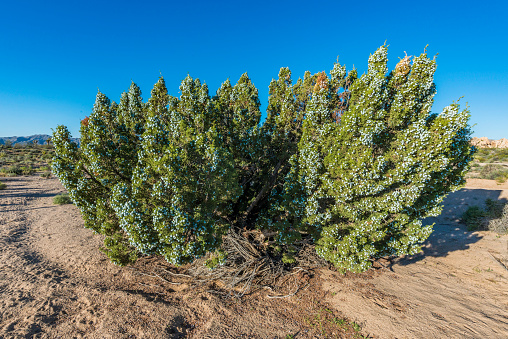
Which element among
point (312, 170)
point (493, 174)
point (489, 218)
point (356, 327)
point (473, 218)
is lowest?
point (356, 327)

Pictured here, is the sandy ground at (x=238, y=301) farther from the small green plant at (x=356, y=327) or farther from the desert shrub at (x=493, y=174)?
the desert shrub at (x=493, y=174)

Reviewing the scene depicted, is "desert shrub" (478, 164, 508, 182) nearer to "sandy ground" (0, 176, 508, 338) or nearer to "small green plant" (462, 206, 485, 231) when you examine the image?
"small green plant" (462, 206, 485, 231)

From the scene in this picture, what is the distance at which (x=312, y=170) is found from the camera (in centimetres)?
692

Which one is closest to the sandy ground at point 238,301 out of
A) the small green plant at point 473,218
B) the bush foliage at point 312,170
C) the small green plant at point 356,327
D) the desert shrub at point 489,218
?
the small green plant at point 356,327

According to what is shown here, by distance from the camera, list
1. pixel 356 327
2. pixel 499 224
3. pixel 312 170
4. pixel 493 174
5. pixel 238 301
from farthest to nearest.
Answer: pixel 493 174, pixel 499 224, pixel 238 301, pixel 312 170, pixel 356 327

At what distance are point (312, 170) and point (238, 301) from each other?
517 cm

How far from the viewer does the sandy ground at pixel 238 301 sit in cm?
586

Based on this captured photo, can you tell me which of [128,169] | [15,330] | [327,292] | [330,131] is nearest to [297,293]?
[327,292]

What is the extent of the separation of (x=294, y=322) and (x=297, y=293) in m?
1.35

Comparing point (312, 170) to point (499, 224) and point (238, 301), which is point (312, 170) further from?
point (499, 224)

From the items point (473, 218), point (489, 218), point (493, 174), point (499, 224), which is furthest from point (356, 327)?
point (493, 174)

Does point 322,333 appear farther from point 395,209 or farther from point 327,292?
point 395,209

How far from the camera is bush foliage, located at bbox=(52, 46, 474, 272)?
5926 millimetres

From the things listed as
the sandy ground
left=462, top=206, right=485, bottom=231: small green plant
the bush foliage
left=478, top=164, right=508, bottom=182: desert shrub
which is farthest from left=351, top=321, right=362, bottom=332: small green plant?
left=478, top=164, right=508, bottom=182: desert shrub
